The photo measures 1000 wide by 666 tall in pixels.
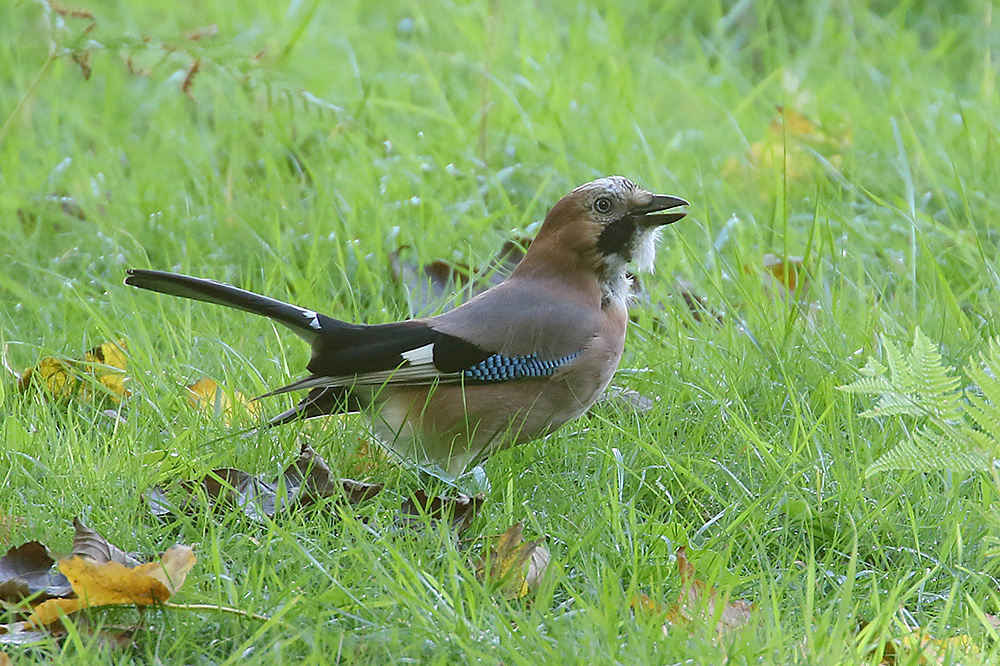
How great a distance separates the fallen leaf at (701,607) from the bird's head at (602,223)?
3.77ft

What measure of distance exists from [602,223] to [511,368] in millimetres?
581

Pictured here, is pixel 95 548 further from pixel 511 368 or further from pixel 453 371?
pixel 511 368

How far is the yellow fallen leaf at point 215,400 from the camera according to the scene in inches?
152

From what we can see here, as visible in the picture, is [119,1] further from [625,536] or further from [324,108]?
[625,536]

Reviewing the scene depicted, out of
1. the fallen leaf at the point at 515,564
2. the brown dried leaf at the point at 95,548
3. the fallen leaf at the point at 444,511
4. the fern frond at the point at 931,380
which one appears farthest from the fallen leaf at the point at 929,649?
the brown dried leaf at the point at 95,548

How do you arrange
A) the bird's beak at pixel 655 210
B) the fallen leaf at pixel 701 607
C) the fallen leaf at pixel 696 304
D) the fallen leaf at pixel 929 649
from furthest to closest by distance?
the fallen leaf at pixel 696 304 < the bird's beak at pixel 655 210 < the fallen leaf at pixel 701 607 < the fallen leaf at pixel 929 649

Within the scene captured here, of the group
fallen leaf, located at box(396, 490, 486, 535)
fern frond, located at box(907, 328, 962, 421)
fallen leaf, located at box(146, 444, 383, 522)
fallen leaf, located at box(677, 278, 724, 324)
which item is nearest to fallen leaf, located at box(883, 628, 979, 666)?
fern frond, located at box(907, 328, 962, 421)

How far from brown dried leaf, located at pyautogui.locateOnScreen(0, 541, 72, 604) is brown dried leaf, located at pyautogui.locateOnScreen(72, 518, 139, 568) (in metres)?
0.07

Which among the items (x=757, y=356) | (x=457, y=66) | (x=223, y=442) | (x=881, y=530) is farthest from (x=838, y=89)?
(x=223, y=442)

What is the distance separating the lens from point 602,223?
13.1ft

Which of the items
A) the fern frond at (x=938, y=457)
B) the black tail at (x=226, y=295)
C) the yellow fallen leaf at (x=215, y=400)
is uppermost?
the fern frond at (x=938, y=457)

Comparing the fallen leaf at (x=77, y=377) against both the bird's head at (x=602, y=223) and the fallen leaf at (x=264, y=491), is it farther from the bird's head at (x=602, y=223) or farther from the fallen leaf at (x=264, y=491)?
the bird's head at (x=602, y=223)

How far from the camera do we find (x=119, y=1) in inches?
294

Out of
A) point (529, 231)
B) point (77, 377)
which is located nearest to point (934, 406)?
point (529, 231)
